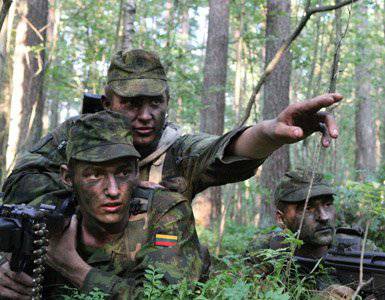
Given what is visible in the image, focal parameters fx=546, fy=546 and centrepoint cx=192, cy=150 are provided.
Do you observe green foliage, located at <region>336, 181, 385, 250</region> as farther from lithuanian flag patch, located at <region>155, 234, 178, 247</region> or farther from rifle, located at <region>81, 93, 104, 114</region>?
lithuanian flag patch, located at <region>155, 234, 178, 247</region>

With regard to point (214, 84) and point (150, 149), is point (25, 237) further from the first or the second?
point (214, 84)

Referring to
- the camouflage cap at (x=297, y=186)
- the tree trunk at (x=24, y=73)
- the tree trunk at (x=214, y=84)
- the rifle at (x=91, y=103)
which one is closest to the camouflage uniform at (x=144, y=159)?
the rifle at (x=91, y=103)

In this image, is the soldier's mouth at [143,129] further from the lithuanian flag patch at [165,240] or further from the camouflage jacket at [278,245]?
the camouflage jacket at [278,245]

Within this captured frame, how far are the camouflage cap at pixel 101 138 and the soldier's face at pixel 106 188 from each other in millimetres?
51

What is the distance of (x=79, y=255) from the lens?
11.6 ft

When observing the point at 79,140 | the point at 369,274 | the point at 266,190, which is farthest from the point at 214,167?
the point at 266,190

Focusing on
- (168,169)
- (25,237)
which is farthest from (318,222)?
(25,237)

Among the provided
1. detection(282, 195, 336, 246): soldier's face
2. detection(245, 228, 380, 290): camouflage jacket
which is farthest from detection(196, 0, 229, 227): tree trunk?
detection(282, 195, 336, 246): soldier's face

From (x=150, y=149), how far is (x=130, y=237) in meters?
0.80

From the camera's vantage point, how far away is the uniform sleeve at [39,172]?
3936 millimetres

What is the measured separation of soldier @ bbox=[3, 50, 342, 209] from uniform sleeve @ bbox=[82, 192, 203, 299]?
38 centimetres

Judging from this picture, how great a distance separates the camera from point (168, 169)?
4.05 metres

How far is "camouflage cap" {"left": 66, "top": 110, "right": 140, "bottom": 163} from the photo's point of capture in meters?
3.30

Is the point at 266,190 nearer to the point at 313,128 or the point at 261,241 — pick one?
the point at 261,241
